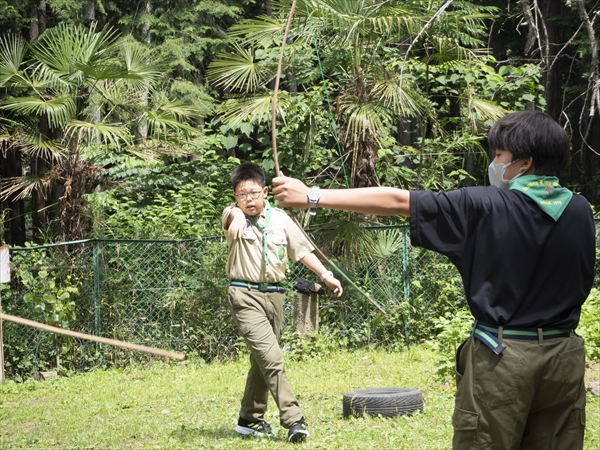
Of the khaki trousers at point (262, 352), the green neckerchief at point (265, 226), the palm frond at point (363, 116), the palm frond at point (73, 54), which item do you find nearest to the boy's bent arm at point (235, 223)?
the green neckerchief at point (265, 226)

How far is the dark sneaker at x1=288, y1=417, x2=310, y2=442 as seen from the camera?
521cm

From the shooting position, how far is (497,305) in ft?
8.85

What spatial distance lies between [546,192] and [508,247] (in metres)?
0.24

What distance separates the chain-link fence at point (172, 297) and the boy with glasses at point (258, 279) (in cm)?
367

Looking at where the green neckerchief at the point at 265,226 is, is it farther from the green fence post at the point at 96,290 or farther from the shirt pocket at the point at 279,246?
the green fence post at the point at 96,290

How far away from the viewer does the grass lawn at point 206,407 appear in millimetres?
5410

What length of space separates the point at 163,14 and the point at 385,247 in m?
7.10

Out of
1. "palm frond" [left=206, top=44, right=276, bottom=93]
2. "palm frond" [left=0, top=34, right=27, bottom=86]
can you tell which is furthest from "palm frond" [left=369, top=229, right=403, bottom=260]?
"palm frond" [left=0, top=34, right=27, bottom=86]

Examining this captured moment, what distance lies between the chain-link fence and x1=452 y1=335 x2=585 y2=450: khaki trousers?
21.1ft

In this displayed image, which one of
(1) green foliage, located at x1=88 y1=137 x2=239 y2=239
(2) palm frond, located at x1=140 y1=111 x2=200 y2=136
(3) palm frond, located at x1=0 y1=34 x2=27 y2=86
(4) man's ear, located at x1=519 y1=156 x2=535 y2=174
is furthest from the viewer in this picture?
(1) green foliage, located at x1=88 y1=137 x2=239 y2=239

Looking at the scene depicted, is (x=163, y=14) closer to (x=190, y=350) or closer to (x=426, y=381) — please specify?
(x=190, y=350)

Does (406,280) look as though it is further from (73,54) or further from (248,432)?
(73,54)

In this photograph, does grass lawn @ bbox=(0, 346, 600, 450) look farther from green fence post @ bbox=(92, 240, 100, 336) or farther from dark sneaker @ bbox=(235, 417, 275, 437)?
green fence post @ bbox=(92, 240, 100, 336)

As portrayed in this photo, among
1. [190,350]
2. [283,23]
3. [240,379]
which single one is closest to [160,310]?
[190,350]
